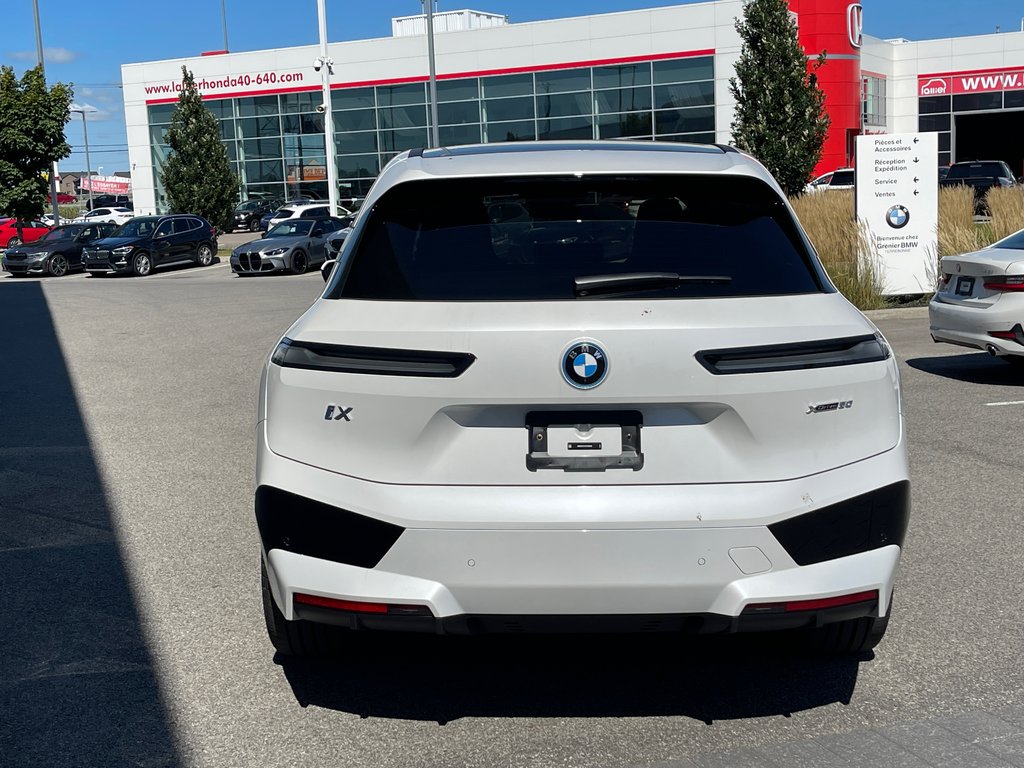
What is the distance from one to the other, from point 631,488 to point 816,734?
43.4 inches

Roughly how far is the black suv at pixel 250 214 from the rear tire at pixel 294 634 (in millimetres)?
52097

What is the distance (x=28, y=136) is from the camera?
36750mm

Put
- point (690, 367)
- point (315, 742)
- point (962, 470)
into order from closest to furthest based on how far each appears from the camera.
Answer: point (690, 367) → point (315, 742) → point (962, 470)

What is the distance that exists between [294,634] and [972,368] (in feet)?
30.1

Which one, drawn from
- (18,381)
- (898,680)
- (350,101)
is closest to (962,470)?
(898,680)

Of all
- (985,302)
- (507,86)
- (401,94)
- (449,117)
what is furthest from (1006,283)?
(401,94)

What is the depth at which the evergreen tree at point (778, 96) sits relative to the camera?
A: 29.0 metres

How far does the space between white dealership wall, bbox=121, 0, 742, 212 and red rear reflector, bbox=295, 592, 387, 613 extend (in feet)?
164

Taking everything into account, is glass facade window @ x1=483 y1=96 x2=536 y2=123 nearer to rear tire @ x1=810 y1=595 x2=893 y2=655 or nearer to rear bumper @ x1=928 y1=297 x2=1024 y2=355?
rear bumper @ x1=928 y1=297 x2=1024 y2=355

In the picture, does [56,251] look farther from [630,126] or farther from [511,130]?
[630,126]

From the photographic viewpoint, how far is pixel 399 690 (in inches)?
161

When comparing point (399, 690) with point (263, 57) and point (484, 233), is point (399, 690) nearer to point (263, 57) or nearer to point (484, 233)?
point (484, 233)

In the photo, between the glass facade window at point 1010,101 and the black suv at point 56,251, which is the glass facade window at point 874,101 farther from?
the black suv at point 56,251

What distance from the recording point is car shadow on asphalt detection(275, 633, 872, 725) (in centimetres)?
395
